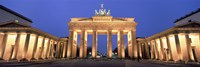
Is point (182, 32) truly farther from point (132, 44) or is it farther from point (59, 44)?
point (59, 44)

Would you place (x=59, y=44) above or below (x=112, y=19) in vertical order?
below

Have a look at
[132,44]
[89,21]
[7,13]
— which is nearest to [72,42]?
[89,21]

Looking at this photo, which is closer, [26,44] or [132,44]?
[26,44]

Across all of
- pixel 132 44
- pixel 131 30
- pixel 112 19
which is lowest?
pixel 132 44

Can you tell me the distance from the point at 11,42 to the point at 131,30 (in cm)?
3881

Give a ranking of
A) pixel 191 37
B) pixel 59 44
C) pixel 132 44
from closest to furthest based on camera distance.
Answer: pixel 191 37 < pixel 132 44 < pixel 59 44

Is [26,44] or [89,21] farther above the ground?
[89,21]

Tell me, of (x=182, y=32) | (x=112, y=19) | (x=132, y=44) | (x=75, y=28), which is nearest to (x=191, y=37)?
(x=182, y=32)

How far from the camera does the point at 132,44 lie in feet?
191

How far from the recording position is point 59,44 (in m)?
64.3

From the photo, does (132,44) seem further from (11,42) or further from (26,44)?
(11,42)

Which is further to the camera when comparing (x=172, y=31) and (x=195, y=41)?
(x=195, y=41)

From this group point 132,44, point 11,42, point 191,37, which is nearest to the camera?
point 191,37

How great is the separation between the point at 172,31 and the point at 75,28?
3263cm
